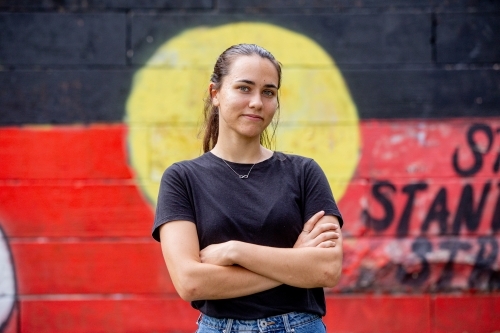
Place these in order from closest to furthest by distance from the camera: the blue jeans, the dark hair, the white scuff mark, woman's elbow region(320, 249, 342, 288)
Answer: the blue jeans → woman's elbow region(320, 249, 342, 288) → the dark hair → the white scuff mark

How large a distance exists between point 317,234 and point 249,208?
0.22 meters

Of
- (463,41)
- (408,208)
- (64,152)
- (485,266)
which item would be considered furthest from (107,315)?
(463,41)

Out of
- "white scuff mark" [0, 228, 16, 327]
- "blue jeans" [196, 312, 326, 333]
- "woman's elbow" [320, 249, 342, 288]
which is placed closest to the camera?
"blue jeans" [196, 312, 326, 333]

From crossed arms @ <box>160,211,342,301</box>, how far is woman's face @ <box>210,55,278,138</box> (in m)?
0.36

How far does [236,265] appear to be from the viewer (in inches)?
82.4

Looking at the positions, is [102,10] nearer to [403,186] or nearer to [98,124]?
[98,124]

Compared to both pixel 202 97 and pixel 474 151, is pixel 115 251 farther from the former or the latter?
pixel 474 151

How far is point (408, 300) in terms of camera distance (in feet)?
12.2

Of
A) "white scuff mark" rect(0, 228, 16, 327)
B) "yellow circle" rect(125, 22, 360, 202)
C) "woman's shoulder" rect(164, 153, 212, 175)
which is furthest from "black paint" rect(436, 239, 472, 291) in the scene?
"white scuff mark" rect(0, 228, 16, 327)

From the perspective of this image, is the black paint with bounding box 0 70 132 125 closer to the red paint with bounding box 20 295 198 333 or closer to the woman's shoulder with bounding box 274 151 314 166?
the red paint with bounding box 20 295 198 333

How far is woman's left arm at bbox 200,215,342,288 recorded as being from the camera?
2.06 m

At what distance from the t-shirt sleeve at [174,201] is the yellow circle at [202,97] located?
1.57 metres

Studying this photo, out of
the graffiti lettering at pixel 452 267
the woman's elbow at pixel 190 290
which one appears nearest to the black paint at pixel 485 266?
the graffiti lettering at pixel 452 267

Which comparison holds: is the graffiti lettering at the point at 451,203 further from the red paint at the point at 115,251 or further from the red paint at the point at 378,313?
the red paint at the point at 378,313
